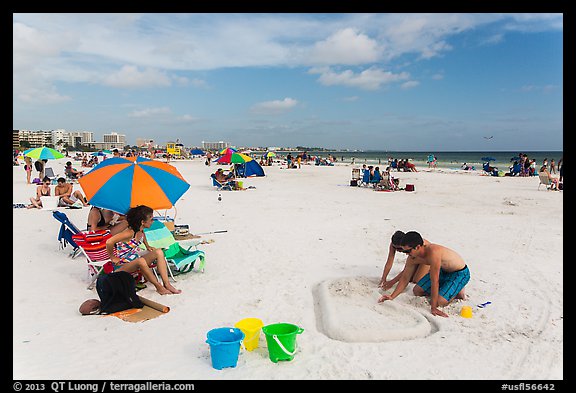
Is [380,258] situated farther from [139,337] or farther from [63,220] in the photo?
[63,220]

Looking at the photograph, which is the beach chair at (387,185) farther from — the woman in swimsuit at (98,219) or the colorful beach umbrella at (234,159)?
the woman in swimsuit at (98,219)

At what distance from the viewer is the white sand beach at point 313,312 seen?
3285 millimetres

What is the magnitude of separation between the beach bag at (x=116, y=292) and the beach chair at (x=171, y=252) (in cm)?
85

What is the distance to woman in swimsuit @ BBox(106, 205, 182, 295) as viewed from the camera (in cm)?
465

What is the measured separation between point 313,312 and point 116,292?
2148 millimetres

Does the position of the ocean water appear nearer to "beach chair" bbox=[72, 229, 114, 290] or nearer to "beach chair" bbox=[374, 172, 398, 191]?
"beach chair" bbox=[374, 172, 398, 191]

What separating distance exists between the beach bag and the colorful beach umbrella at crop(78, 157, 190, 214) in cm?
122

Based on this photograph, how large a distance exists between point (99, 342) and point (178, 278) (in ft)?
5.81

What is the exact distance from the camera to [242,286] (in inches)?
202

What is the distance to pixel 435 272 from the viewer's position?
4262 millimetres

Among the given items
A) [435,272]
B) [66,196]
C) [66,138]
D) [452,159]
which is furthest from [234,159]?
[66,138]

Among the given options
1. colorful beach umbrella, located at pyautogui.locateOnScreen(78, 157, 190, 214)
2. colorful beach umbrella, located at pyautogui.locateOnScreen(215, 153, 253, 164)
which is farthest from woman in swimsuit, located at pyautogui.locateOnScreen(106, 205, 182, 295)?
colorful beach umbrella, located at pyautogui.locateOnScreen(215, 153, 253, 164)

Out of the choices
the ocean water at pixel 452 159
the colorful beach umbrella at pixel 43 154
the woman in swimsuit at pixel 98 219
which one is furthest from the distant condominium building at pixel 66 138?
the woman in swimsuit at pixel 98 219

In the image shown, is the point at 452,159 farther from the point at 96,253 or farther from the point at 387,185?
the point at 96,253
